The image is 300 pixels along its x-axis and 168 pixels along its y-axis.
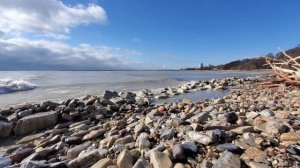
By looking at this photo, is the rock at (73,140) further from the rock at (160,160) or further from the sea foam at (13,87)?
the sea foam at (13,87)

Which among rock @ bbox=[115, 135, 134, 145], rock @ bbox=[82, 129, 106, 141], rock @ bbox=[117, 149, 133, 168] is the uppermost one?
rock @ bbox=[117, 149, 133, 168]

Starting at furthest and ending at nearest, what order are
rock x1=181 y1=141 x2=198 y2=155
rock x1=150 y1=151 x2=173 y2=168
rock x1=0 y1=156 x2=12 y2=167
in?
1. rock x1=0 y1=156 x2=12 y2=167
2. rock x1=181 y1=141 x2=198 y2=155
3. rock x1=150 y1=151 x2=173 y2=168

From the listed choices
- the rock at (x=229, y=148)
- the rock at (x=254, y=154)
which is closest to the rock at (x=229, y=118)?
the rock at (x=229, y=148)

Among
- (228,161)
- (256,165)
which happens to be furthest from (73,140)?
(256,165)

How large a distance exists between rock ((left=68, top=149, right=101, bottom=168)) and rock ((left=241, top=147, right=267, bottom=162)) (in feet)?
6.68

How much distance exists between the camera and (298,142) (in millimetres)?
3676

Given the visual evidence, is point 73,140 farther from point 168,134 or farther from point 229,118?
point 229,118

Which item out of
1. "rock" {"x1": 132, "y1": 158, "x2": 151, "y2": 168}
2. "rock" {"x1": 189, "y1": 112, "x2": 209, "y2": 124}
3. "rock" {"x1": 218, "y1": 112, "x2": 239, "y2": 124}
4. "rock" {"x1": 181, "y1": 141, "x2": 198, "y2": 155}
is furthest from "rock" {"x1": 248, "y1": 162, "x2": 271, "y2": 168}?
"rock" {"x1": 189, "y1": 112, "x2": 209, "y2": 124}

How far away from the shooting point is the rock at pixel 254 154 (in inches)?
133

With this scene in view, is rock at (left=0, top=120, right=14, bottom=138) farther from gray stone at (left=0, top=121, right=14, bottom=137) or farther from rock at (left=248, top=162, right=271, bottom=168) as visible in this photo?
rock at (left=248, top=162, right=271, bottom=168)

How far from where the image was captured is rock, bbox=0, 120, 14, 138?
6953 millimetres

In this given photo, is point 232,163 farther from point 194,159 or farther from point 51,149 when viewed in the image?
point 51,149

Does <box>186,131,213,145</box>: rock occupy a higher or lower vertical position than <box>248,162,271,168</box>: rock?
higher

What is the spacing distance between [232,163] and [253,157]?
35 centimetres
